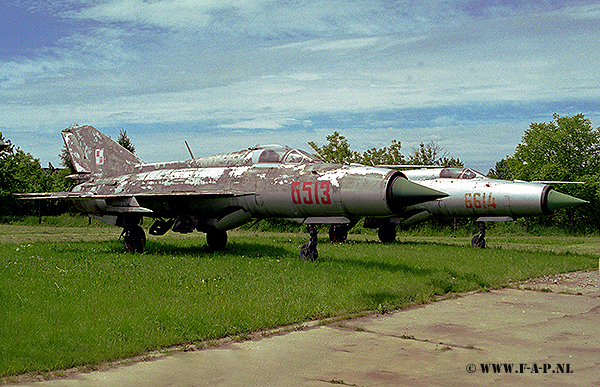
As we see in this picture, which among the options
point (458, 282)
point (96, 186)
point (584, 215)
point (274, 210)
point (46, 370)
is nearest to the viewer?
point (46, 370)

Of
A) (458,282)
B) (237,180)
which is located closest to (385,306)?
(458,282)

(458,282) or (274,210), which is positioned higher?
(274,210)

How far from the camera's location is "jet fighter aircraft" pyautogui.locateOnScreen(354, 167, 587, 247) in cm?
1692

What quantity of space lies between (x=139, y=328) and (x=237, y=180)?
7.43m

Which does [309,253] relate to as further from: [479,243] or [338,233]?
[479,243]

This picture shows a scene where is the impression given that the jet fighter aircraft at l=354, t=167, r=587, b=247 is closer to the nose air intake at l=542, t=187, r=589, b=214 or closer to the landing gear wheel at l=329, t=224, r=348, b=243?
the nose air intake at l=542, t=187, r=589, b=214

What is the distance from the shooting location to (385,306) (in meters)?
8.91

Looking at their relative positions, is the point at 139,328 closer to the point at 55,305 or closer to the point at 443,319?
the point at 55,305

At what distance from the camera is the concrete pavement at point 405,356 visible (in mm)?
5301

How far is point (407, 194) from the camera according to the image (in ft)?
36.2

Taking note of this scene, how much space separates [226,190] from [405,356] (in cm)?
866

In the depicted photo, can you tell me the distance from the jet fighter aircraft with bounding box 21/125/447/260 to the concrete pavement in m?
3.40

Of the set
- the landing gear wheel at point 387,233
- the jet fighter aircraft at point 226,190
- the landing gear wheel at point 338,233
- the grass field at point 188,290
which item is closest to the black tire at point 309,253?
the jet fighter aircraft at point 226,190

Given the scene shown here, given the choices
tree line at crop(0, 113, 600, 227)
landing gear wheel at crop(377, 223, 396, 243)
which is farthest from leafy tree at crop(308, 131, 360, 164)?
landing gear wheel at crop(377, 223, 396, 243)
